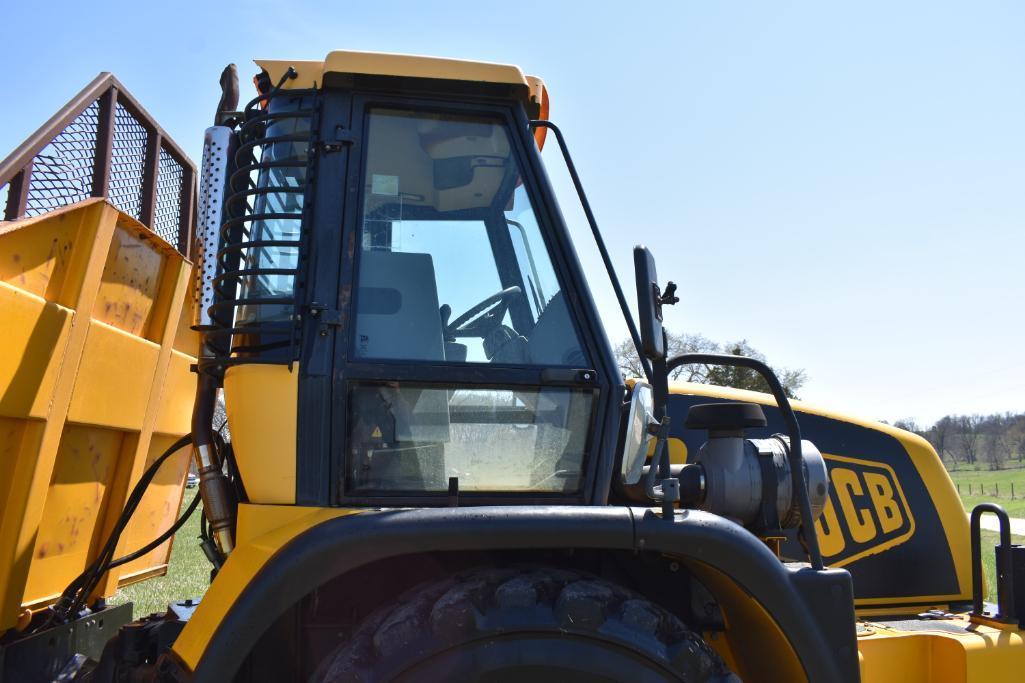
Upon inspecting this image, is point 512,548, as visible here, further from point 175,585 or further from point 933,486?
point 175,585

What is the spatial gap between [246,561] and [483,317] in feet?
3.25

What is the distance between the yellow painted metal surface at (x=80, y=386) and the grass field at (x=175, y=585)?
191cm

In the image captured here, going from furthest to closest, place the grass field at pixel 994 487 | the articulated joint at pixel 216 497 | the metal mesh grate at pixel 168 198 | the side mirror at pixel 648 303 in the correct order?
1. the grass field at pixel 994 487
2. the metal mesh grate at pixel 168 198
3. the articulated joint at pixel 216 497
4. the side mirror at pixel 648 303

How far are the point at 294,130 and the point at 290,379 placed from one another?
0.85 m

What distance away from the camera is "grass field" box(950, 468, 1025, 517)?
33.2 m

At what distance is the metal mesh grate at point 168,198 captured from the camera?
3.96 m

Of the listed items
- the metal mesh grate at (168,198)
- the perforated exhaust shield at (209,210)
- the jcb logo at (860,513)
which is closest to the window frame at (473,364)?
the perforated exhaust shield at (209,210)

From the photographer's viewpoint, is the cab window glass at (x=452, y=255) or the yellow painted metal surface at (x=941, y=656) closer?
the cab window glass at (x=452, y=255)

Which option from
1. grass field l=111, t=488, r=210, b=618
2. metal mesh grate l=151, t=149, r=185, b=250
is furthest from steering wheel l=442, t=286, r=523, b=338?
grass field l=111, t=488, r=210, b=618

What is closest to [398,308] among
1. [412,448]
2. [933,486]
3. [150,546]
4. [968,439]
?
[412,448]

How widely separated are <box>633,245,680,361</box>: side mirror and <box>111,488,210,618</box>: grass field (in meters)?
3.94

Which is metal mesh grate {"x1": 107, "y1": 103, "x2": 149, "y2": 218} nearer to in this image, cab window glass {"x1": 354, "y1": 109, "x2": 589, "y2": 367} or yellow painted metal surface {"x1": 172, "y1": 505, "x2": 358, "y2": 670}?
cab window glass {"x1": 354, "y1": 109, "x2": 589, "y2": 367}

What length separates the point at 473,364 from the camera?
7.97ft

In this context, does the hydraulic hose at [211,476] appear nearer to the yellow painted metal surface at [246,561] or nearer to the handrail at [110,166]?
the yellow painted metal surface at [246,561]
